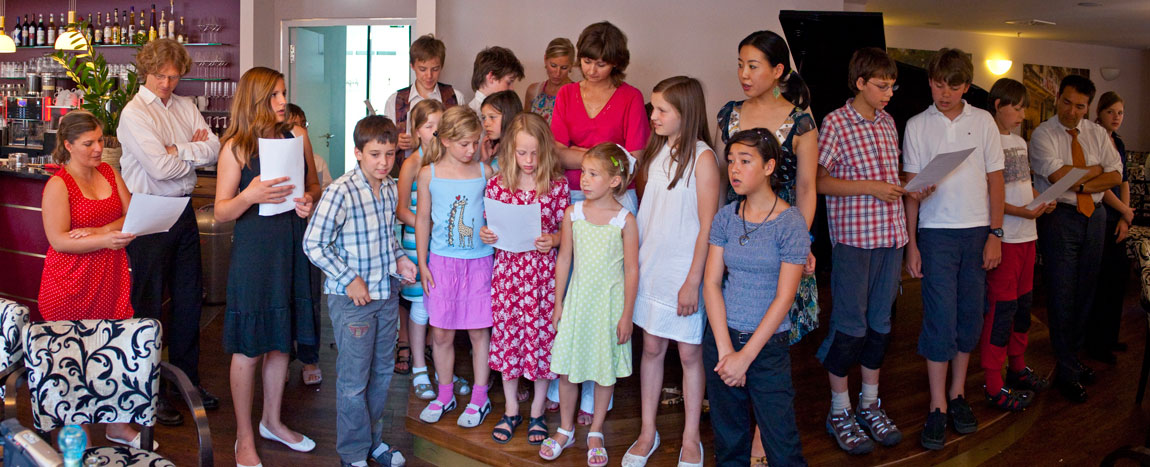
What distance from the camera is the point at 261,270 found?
2.92 m

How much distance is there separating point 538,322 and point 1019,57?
10466 mm

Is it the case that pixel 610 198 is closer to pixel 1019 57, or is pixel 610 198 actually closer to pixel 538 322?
pixel 538 322

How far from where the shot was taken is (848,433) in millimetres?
3049

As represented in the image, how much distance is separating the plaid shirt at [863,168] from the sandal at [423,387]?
1746 millimetres

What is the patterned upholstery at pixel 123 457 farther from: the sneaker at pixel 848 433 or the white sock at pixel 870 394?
the white sock at pixel 870 394

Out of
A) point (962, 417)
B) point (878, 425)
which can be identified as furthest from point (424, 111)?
point (962, 417)

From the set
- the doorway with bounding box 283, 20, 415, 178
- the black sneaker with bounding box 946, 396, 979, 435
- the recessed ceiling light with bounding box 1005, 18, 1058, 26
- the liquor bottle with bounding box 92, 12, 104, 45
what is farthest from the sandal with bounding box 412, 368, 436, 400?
the recessed ceiling light with bounding box 1005, 18, 1058, 26

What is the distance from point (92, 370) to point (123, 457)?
0.96 feet

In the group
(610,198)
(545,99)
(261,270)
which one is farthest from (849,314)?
(261,270)

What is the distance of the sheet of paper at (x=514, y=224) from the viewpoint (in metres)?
2.83

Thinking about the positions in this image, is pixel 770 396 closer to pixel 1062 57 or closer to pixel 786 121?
pixel 786 121

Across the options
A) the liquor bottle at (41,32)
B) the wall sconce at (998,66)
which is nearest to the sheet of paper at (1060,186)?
the wall sconce at (998,66)

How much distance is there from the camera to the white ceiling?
7.72m

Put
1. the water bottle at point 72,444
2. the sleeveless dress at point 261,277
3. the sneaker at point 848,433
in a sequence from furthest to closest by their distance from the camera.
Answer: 1. the sneaker at point 848,433
2. the sleeveless dress at point 261,277
3. the water bottle at point 72,444
